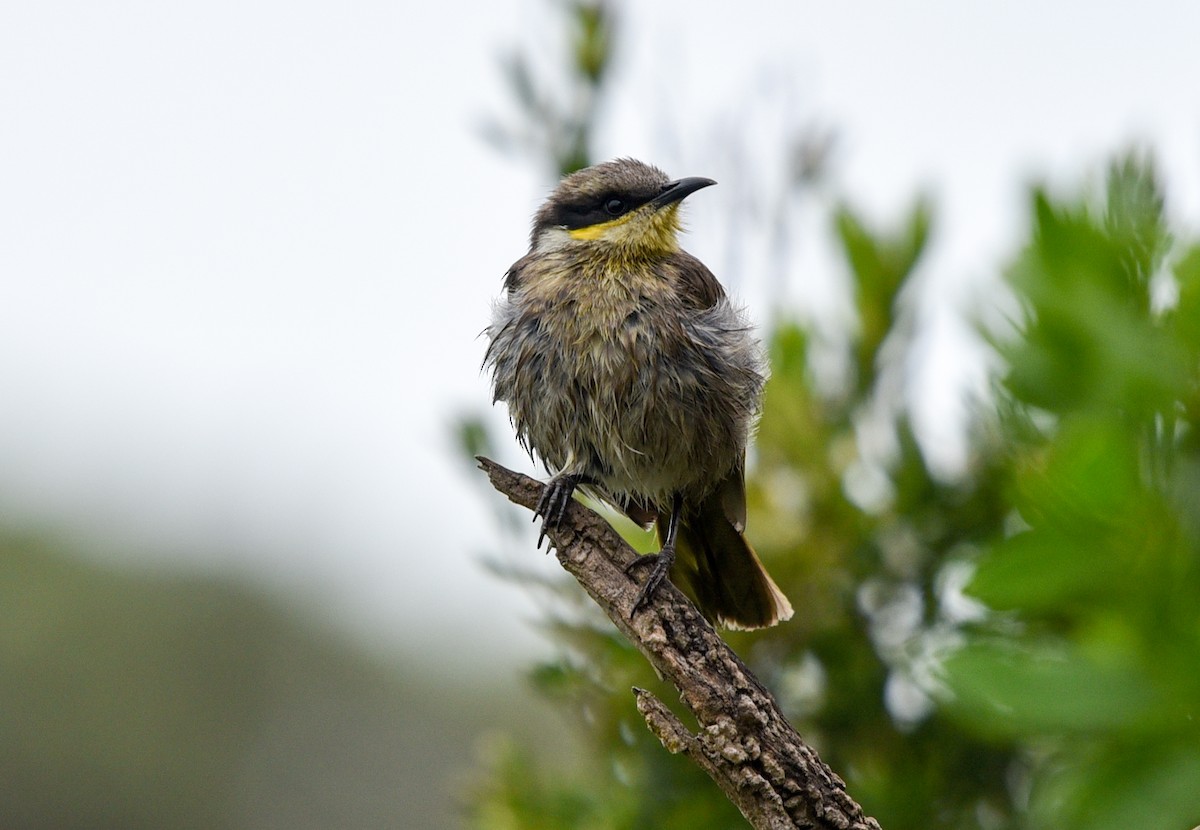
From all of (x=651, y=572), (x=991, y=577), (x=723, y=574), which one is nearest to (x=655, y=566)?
(x=651, y=572)

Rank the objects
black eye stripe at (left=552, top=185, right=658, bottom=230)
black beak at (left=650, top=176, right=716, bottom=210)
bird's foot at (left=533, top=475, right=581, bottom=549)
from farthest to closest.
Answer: black eye stripe at (left=552, top=185, right=658, bottom=230) < black beak at (left=650, top=176, right=716, bottom=210) < bird's foot at (left=533, top=475, right=581, bottom=549)

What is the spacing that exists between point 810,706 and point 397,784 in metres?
15.5

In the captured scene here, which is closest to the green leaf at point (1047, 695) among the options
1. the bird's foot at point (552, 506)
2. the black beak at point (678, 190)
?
the bird's foot at point (552, 506)

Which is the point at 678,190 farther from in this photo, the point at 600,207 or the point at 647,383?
the point at 647,383

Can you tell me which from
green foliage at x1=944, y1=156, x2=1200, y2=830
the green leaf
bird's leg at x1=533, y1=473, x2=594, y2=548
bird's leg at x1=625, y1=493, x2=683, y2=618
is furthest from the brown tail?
the green leaf

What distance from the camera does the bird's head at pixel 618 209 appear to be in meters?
4.71

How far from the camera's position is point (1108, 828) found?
129 cm

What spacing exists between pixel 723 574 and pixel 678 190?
1.40 m

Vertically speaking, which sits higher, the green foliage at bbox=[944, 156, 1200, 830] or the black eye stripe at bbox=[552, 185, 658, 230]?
the black eye stripe at bbox=[552, 185, 658, 230]

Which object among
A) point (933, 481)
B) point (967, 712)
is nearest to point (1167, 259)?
point (967, 712)

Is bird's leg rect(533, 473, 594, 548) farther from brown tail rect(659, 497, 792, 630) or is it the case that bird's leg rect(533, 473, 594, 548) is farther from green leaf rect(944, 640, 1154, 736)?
green leaf rect(944, 640, 1154, 736)

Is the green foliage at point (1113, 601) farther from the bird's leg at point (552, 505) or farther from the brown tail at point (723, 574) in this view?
the brown tail at point (723, 574)

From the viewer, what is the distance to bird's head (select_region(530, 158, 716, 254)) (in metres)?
4.71

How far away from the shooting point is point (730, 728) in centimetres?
277
